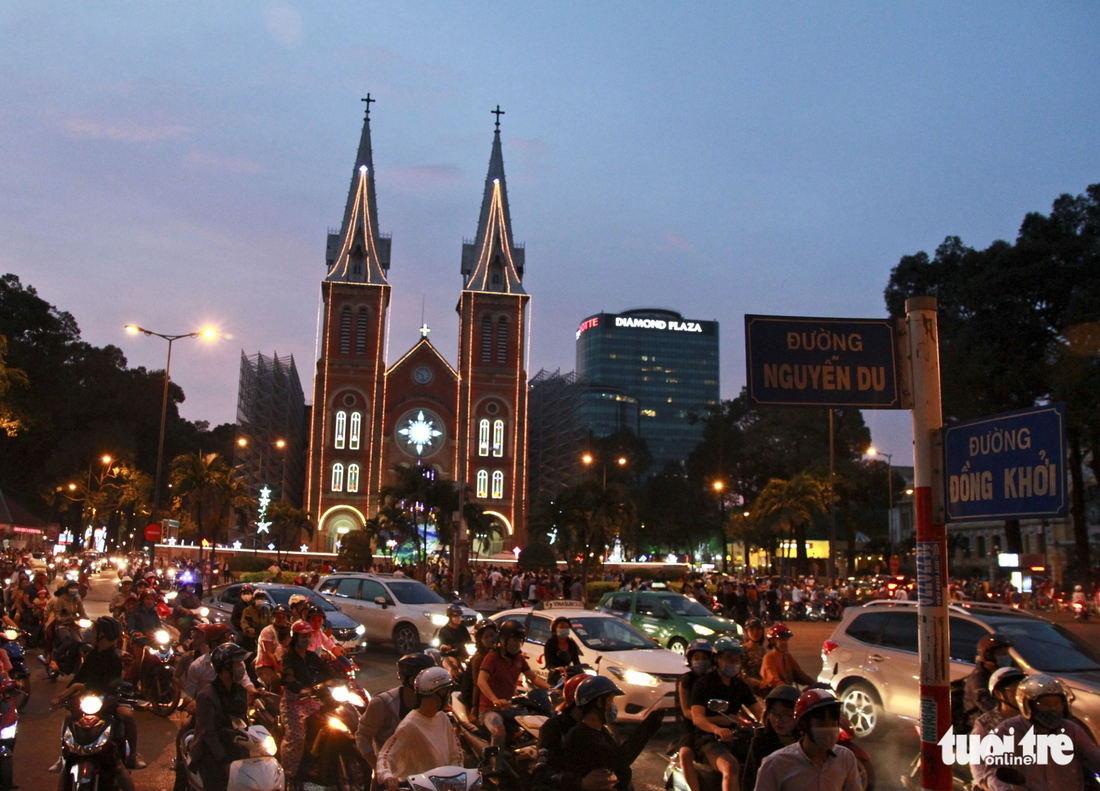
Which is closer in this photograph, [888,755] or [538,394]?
[888,755]

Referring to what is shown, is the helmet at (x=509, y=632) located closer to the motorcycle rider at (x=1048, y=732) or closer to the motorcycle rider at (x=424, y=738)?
the motorcycle rider at (x=424, y=738)

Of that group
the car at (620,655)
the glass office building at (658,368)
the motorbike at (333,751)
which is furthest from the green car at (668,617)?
the glass office building at (658,368)

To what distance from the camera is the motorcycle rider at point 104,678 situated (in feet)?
23.5

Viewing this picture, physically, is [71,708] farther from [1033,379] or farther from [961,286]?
[961,286]

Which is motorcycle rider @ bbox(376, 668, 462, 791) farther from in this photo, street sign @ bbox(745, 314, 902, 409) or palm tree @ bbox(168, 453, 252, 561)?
palm tree @ bbox(168, 453, 252, 561)

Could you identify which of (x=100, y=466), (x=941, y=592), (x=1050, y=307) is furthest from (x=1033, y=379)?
(x=100, y=466)

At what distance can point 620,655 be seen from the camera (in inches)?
476

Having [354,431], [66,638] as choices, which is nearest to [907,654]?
[66,638]

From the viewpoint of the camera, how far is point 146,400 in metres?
79.9

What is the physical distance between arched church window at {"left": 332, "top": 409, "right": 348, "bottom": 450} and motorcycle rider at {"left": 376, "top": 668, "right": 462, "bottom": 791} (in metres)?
67.7

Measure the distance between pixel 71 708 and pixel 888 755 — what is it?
788 centimetres

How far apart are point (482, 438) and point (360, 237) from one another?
63.5ft

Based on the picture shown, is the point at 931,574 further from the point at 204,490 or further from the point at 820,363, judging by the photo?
the point at 204,490

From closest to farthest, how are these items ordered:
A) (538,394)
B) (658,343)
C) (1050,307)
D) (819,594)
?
1. (819,594)
2. (1050,307)
3. (538,394)
4. (658,343)
